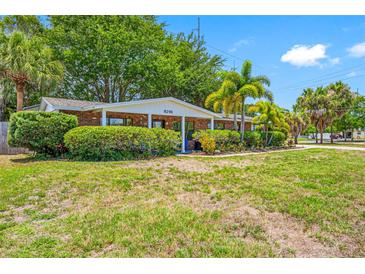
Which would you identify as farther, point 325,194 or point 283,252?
point 325,194

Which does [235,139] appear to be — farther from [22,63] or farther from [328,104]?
[328,104]

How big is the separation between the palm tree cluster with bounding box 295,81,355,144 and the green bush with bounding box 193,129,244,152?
1683 centimetres

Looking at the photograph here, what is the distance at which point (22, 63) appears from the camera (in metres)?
13.0

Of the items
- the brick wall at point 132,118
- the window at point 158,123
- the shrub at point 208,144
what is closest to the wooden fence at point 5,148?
the brick wall at point 132,118

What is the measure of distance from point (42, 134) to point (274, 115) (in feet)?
51.3

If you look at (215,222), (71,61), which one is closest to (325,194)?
(215,222)

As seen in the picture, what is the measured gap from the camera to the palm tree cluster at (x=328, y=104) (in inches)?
1112

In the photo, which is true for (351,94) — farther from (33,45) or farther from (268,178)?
(33,45)

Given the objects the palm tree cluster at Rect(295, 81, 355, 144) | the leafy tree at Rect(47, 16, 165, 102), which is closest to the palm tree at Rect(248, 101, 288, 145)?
the leafy tree at Rect(47, 16, 165, 102)

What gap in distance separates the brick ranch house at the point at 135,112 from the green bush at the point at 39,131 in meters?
2.15

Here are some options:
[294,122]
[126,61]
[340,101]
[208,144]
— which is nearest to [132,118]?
[208,144]

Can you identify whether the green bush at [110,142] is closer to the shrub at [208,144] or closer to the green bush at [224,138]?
the shrub at [208,144]

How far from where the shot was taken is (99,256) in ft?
9.52
